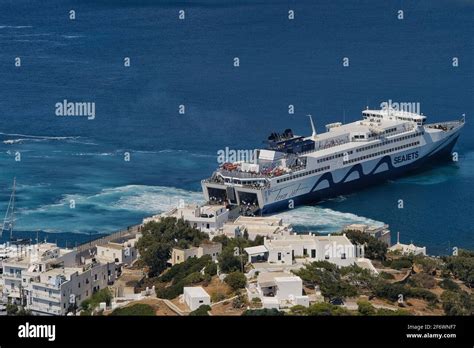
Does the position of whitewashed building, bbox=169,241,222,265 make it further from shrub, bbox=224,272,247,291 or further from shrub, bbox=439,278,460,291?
shrub, bbox=439,278,460,291

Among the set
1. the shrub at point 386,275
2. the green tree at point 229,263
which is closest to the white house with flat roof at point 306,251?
the green tree at point 229,263

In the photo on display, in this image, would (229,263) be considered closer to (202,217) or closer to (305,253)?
(305,253)

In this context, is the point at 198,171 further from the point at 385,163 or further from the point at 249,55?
the point at 249,55

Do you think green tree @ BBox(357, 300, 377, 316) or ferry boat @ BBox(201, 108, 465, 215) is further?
ferry boat @ BBox(201, 108, 465, 215)

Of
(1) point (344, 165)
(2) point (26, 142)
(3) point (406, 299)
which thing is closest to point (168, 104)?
(2) point (26, 142)

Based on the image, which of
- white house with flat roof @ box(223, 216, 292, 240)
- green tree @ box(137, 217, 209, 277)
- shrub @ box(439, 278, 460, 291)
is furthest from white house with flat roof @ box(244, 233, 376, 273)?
green tree @ box(137, 217, 209, 277)

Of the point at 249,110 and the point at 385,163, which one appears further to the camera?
the point at 249,110
